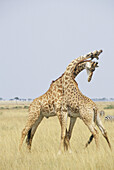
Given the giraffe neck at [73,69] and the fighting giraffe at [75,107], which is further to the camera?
the giraffe neck at [73,69]

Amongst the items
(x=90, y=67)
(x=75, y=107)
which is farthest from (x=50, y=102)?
(x=90, y=67)

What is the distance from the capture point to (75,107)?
6.33 metres

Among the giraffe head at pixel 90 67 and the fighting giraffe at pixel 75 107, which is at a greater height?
the giraffe head at pixel 90 67

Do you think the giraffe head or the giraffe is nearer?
the giraffe head

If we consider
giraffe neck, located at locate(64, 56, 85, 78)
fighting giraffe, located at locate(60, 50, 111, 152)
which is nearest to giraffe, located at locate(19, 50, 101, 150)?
giraffe neck, located at locate(64, 56, 85, 78)

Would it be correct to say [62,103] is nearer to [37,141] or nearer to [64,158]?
[64,158]

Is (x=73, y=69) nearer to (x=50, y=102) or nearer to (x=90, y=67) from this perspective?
(x=90, y=67)

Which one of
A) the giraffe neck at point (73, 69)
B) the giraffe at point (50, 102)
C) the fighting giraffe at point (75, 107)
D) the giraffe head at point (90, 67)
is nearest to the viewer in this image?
the fighting giraffe at point (75, 107)

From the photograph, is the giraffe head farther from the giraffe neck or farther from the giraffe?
the giraffe neck

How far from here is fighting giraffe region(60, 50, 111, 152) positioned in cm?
616

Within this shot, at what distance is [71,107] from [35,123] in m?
1.31

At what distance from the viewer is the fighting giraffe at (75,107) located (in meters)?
6.16

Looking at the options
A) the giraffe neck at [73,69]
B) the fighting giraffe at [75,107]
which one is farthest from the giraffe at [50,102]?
the fighting giraffe at [75,107]

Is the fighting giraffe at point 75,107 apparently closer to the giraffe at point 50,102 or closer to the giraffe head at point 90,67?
the giraffe at point 50,102
